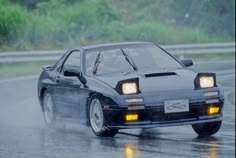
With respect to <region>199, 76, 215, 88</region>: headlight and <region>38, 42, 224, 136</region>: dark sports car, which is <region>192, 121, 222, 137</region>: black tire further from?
<region>199, 76, 215, 88</region>: headlight

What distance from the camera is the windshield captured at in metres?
11.1

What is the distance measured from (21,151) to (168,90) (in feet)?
6.52

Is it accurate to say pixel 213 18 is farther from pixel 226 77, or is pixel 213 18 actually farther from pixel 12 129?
Result: pixel 12 129

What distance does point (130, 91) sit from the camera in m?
10.2

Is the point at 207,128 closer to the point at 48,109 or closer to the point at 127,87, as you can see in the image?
the point at 127,87

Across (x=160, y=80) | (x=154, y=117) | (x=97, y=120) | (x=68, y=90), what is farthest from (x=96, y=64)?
(x=154, y=117)

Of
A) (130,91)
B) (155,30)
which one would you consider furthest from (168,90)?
(155,30)

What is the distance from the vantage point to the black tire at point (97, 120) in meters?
10.4

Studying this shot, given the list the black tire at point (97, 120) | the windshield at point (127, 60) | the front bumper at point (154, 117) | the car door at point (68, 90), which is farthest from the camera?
the car door at point (68, 90)

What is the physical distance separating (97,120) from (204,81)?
1.33 meters

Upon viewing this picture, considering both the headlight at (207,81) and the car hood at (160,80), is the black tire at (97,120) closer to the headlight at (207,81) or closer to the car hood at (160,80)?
the car hood at (160,80)

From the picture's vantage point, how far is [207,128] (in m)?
10.7

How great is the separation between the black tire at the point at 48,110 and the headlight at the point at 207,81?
2.44 meters

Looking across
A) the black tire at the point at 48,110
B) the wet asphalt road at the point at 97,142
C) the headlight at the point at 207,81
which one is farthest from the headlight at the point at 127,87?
the black tire at the point at 48,110
